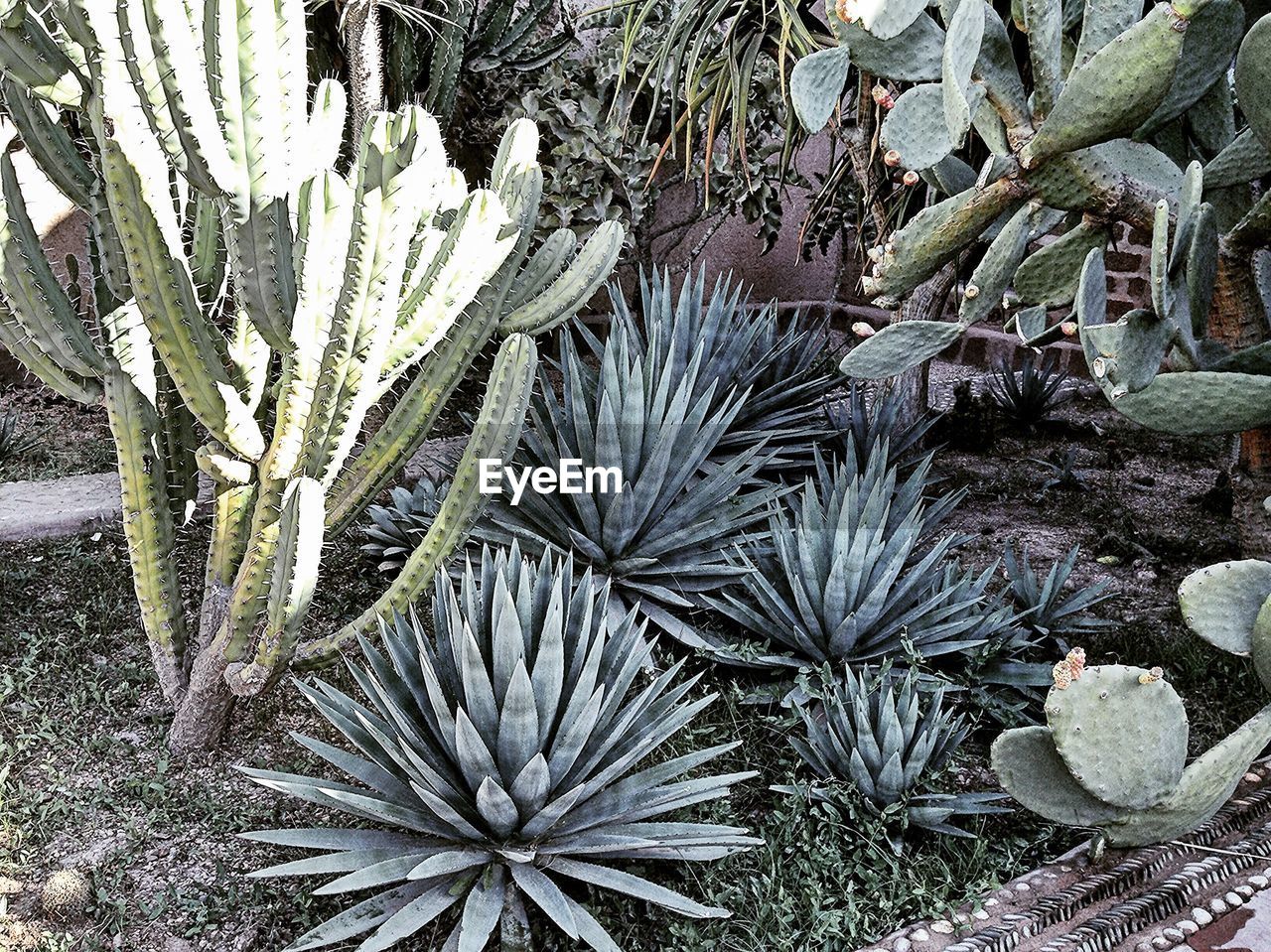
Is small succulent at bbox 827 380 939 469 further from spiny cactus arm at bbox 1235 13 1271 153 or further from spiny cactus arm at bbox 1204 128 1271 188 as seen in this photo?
spiny cactus arm at bbox 1235 13 1271 153

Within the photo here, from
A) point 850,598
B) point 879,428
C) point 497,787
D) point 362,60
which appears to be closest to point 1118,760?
point 850,598

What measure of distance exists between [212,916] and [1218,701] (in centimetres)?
252

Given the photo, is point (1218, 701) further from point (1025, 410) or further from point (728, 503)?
point (1025, 410)

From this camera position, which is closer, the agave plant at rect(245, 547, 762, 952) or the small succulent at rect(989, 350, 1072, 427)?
the agave plant at rect(245, 547, 762, 952)

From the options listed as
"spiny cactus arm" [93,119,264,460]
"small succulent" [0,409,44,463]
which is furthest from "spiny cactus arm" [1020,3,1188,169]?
"small succulent" [0,409,44,463]

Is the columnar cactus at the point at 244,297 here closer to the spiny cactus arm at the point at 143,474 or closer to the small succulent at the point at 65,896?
the spiny cactus arm at the point at 143,474

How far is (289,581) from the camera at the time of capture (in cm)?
222

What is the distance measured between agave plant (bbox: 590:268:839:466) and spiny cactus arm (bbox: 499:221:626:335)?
0.48m

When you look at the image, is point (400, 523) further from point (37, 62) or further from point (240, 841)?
point (37, 62)

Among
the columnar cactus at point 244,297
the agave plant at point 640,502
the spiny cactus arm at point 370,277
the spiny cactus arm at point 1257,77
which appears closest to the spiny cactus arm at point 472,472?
the columnar cactus at point 244,297

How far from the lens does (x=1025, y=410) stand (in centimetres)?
481

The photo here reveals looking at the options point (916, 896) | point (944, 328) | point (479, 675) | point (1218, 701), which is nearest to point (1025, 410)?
point (1218, 701)

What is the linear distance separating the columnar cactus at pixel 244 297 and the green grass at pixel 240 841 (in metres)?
0.20

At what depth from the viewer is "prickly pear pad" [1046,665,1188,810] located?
2043 mm
